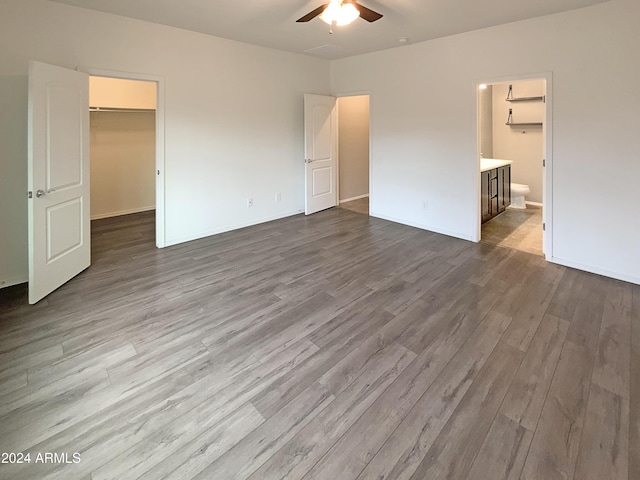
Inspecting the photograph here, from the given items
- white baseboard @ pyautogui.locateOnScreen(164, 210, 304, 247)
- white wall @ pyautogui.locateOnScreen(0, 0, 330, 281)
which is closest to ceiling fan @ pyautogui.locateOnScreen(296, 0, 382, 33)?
white wall @ pyautogui.locateOnScreen(0, 0, 330, 281)

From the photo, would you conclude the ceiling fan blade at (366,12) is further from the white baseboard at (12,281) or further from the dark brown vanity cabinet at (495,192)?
the white baseboard at (12,281)

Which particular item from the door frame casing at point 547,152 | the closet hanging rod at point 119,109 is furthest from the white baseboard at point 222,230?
the door frame casing at point 547,152

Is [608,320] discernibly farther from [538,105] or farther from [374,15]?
[538,105]

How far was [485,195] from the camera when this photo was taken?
5.25 meters

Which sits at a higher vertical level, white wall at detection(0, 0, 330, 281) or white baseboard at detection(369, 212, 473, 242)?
white wall at detection(0, 0, 330, 281)

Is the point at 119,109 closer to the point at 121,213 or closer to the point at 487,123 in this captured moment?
the point at 121,213

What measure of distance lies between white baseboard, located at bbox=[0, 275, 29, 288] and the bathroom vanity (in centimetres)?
564

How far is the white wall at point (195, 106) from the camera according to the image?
11.2ft

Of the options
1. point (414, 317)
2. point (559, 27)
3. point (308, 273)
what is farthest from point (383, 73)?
point (414, 317)

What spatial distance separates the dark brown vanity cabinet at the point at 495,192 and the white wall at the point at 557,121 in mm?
592

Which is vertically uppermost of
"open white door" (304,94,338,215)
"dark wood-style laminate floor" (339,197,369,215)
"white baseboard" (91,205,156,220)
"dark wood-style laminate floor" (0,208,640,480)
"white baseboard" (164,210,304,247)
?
"open white door" (304,94,338,215)

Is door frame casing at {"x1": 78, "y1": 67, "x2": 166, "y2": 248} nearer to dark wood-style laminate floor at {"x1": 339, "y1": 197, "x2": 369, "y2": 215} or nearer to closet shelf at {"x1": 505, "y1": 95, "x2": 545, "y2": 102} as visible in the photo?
dark wood-style laminate floor at {"x1": 339, "y1": 197, "x2": 369, "y2": 215}

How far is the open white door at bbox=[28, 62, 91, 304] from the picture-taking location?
10.0 feet

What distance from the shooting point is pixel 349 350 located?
2.46 meters
